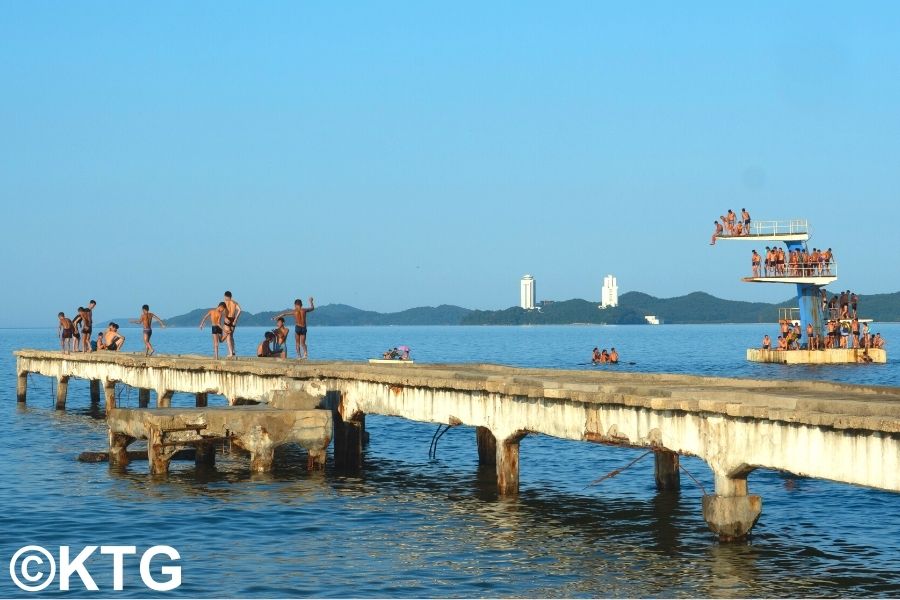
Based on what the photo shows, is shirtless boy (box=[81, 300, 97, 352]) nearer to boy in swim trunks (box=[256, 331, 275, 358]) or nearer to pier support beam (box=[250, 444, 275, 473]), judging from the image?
boy in swim trunks (box=[256, 331, 275, 358])

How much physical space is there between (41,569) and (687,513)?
11403 millimetres

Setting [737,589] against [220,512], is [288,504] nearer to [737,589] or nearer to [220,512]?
[220,512]

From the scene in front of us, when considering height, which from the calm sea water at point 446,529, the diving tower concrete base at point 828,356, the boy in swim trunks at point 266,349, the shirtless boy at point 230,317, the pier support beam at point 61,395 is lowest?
the calm sea water at point 446,529

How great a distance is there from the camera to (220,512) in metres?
23.2

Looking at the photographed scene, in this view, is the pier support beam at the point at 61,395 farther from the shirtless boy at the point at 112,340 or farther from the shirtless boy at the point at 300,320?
the shirtless boy at the point at 300,320

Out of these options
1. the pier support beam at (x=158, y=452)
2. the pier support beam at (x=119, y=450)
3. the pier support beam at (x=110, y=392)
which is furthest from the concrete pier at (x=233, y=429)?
the pier support beam at (x=110, y=392)

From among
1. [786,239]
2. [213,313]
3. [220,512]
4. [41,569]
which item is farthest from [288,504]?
[786,239]

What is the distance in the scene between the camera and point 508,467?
24953mm

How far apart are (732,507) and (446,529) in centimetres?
523

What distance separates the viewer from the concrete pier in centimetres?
2680

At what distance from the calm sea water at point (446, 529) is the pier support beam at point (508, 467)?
31cm

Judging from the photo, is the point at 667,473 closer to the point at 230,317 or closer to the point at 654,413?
the point at 654,413

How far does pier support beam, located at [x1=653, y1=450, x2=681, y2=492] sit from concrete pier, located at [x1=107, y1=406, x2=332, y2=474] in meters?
7.23

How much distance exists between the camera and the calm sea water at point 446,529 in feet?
58.0
